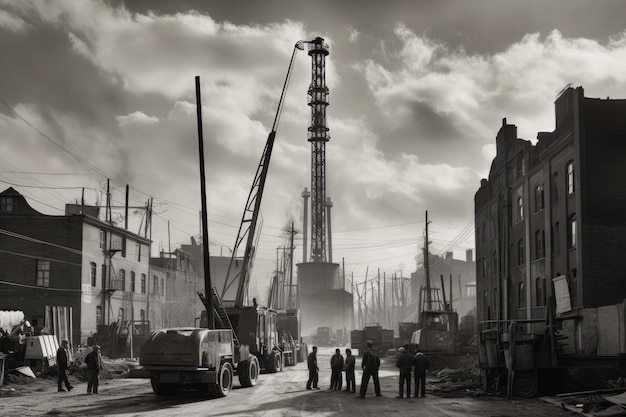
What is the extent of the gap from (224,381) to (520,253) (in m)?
26.9

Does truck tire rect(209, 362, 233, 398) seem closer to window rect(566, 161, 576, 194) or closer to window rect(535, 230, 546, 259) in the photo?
window rect(566, 161, 576, 194)

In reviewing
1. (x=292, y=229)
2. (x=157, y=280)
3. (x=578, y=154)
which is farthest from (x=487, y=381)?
(x=292, y=229)

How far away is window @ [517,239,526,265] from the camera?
42.3 metres

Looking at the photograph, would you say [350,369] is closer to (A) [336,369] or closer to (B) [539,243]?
(A) [336,369]

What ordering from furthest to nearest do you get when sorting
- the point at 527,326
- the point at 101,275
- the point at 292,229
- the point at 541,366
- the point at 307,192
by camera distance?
the point at 307,192 → the point at 292,229 → the point at 101,275 → the point at 527,326 → the point at 541,366

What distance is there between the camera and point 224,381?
20.9m

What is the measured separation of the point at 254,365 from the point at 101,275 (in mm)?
29051

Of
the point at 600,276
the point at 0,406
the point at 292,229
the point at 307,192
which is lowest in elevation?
the point at 0,406

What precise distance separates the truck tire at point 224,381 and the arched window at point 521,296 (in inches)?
976

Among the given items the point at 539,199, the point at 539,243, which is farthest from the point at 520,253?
the point at 539,199

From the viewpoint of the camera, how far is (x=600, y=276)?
32.0 metres

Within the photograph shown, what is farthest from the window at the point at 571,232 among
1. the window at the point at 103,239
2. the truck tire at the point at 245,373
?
the window at the point at 103,239

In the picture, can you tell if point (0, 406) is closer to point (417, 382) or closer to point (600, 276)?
point (417, 382)

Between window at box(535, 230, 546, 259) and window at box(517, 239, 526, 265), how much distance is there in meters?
2.36
